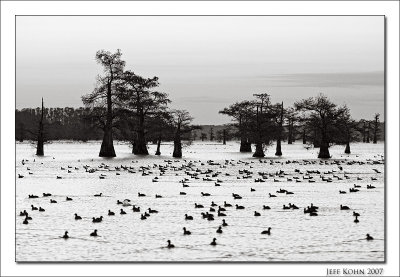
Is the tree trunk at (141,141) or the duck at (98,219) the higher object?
the tree trunk at (141,141)

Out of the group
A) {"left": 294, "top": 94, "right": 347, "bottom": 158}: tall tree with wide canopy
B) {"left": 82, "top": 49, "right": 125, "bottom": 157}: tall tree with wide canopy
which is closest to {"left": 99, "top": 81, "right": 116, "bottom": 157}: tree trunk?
{"left": 82, "top": 49, "right": 125, "bottom": 157}: tall tree with wide canopy

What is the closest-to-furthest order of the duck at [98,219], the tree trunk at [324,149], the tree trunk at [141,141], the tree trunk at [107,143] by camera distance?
the duck at [98,219] → the tree trunk at [324,149] → the tree trunk at [107,143] → the tree trunk at [141,141]

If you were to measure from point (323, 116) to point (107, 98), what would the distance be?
22700 millimetres

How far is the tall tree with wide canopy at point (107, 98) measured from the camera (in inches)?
2739

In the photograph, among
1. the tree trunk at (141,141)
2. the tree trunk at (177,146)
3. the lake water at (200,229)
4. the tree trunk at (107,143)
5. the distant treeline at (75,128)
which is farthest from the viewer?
the tree trunk at (141,141)

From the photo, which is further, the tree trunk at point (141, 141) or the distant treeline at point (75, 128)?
the tree trunk at point (141, 141)

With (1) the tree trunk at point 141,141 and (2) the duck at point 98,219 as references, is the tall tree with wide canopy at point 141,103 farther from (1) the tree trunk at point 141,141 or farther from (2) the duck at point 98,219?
(2) the duck at point 98,219

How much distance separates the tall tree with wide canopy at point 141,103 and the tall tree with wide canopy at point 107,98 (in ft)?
8.01

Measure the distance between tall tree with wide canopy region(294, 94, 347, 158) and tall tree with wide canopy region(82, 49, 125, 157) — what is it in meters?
18.9

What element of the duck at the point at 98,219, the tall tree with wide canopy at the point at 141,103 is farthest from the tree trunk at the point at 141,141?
the duck at the point at 98,219

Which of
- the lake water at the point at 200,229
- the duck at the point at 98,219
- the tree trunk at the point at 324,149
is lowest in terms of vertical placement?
the lake water at the point at 200,229

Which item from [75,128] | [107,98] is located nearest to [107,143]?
[107,98]

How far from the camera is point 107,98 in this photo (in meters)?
72.9
